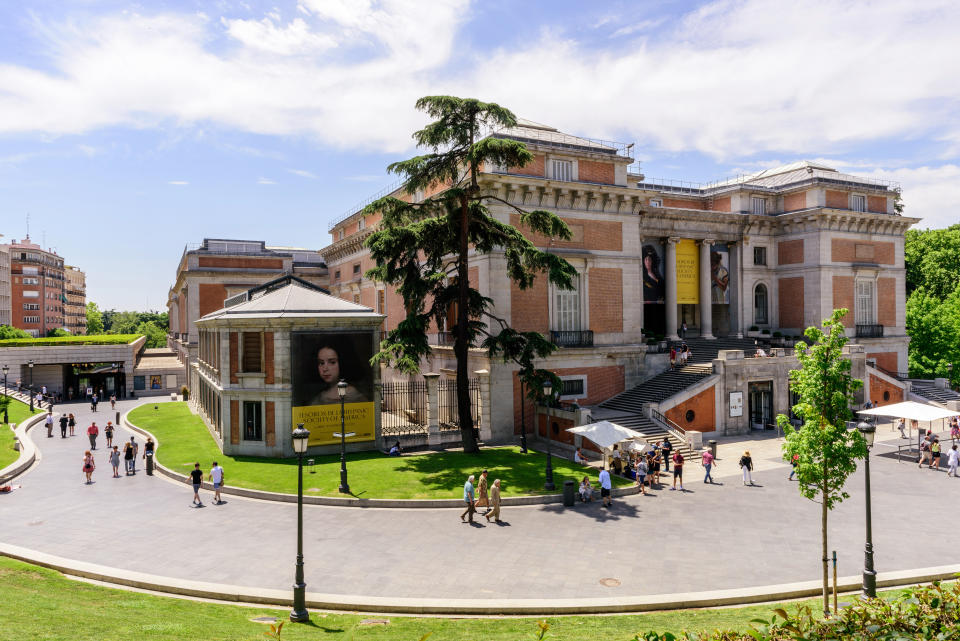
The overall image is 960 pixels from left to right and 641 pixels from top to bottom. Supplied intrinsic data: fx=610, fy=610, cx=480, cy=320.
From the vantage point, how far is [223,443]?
1094 inches

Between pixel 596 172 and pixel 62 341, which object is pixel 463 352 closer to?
pixel 596 172

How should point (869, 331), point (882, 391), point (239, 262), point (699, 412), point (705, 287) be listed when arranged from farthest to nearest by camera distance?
point (239, 262) < point (869, 331) < point (705, 287) < point (882, 391) < point (699, 412)

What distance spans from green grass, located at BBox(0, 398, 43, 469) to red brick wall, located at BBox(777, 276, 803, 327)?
47.2m

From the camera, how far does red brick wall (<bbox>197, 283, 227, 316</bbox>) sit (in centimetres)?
6097

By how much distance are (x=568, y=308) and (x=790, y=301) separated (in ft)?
66.7

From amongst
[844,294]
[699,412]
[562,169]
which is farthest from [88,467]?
[844,294]

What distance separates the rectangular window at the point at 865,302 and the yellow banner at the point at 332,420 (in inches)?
1451

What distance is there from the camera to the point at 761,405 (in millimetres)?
34938

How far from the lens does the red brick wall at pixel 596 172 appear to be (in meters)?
34.3

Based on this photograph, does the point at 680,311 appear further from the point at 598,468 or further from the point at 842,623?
the point at 842,623

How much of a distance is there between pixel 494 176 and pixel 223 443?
18197 millimetres

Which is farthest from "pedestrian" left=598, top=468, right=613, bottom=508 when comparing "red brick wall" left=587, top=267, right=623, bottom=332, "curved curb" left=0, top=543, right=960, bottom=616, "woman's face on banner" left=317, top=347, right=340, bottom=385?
"red brick wall" left=587, top=267, right=623, bottom=332

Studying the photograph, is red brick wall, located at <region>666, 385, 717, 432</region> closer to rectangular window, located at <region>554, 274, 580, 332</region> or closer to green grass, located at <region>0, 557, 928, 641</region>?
rectangular window, located at <region>554, 274, 580, 332</region>

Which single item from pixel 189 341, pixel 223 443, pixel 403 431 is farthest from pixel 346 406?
pixel 189 341
